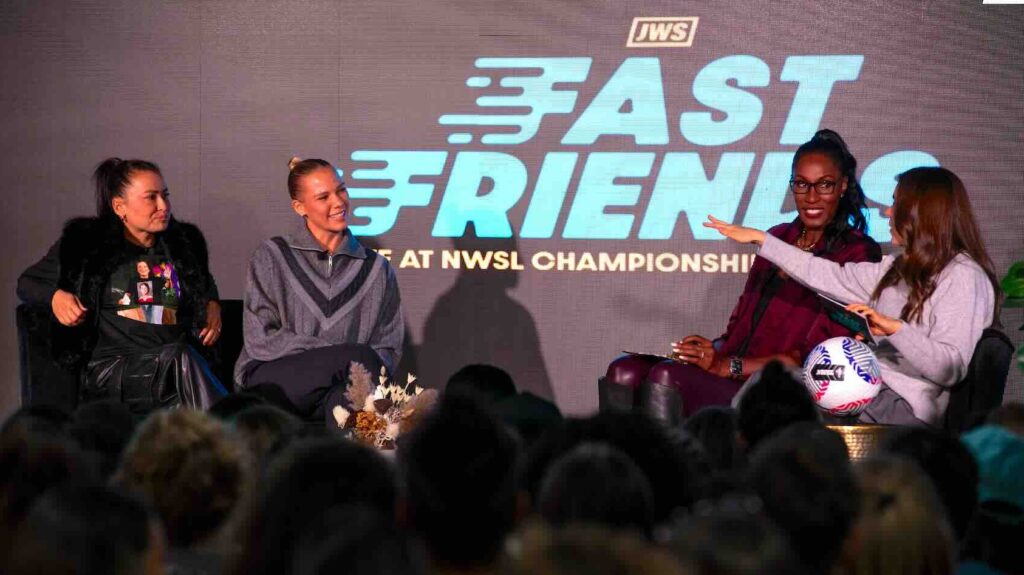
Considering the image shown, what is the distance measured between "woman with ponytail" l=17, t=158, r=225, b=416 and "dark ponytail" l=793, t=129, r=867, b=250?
2503mm

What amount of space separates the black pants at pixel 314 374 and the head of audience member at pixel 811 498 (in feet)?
10.6

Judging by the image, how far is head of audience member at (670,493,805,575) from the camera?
1298 mm

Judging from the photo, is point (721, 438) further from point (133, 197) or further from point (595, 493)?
point (133, 197)

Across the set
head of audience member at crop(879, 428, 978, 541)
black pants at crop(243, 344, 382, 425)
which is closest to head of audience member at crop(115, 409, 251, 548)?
head of audience member at crop(879, 428, 978, 541)

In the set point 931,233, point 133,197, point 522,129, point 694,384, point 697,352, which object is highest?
point 522,129

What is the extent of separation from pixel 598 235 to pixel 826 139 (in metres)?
1.49

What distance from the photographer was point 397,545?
1332 mm

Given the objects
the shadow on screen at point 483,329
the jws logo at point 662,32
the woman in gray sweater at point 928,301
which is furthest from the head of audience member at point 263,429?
the jws logo at point 662,32

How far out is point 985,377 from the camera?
420cm

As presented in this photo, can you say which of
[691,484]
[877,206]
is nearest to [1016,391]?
[877,206]

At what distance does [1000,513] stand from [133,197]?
3.81 metres

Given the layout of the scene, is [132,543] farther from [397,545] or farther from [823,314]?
[823,314]

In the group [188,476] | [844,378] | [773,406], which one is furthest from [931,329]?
[188,476]

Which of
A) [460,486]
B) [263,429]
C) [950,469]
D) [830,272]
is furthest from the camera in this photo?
[830,272]
